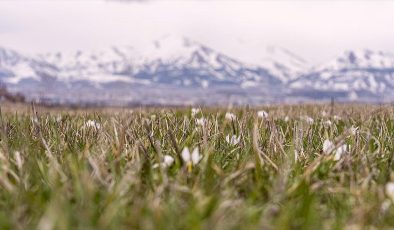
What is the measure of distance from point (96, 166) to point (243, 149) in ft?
6.11

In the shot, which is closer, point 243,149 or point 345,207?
point 345,207

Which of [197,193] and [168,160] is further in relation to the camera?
[168,160]

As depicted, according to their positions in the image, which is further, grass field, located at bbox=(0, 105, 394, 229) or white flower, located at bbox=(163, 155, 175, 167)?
white flower, located at bbox=(163, 155, 175, 167)

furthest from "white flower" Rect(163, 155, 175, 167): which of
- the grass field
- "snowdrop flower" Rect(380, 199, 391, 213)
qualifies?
"snowdrop flower" Rect(380, 199, 391, 213)

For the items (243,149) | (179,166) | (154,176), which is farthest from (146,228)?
(243,149)

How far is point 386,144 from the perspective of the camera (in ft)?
17.4

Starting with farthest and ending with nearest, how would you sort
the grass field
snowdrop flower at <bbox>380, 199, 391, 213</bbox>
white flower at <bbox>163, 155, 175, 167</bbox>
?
1. white flower at <bbox>163, 155, 175, 167</bbox>
2. snowdrop flower at <bbox>380, 199, 391, 213</bbox>
3. the grass field

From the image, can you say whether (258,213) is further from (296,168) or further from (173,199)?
(296,168)

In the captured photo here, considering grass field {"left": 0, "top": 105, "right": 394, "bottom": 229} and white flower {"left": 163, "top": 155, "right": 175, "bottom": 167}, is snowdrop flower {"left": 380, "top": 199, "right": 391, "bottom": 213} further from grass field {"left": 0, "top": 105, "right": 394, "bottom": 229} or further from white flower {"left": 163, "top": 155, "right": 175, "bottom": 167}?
white flower {"left": 163, "top": 155, "right": 175, "bottom": 167}

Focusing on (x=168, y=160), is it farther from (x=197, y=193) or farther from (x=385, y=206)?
(x=385, y=206)

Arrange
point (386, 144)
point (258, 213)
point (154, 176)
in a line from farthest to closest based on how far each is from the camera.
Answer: point (386, 144), point (154, 176), point (258, 213)

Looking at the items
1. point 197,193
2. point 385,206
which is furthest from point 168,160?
point 385,206

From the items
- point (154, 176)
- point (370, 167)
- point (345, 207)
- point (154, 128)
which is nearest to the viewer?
point (345, 207)

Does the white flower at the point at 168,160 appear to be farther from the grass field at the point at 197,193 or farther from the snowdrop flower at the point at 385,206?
the snowdrop flower at the point at 385,206
